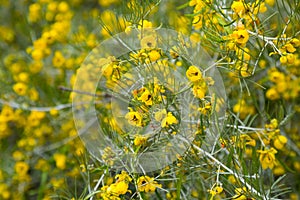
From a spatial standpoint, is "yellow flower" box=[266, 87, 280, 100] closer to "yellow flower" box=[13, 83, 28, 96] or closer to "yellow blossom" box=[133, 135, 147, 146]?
"yellow blossom" box=[133, 135, 147, 146]

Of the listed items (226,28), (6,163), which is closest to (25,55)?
(6,163)

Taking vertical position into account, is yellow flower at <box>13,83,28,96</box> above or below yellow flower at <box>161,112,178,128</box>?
below

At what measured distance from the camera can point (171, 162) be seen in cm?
126

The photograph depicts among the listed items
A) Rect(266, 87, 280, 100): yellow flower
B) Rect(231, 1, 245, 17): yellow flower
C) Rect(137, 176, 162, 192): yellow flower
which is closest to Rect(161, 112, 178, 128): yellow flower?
Rect(137, 176, 162, 192): yellow flower

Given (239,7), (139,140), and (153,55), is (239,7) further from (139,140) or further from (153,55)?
(139,140)

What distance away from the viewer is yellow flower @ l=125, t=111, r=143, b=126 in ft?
3.83

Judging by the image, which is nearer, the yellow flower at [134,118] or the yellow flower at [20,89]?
the yellow flower at [134,118]

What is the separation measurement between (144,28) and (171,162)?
0.36 metres

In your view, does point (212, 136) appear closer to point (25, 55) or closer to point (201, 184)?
point (201, 184)

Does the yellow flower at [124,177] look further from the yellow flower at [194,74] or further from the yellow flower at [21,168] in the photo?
the yellow flower at [21,168]

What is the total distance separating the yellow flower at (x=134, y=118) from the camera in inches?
46.0

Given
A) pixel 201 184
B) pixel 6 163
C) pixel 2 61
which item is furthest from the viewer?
pixel 2 61

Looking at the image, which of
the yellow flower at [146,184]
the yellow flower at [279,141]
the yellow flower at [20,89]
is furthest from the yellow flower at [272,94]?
the yellow flower at [20,89]

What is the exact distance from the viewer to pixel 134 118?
1.18 meters
